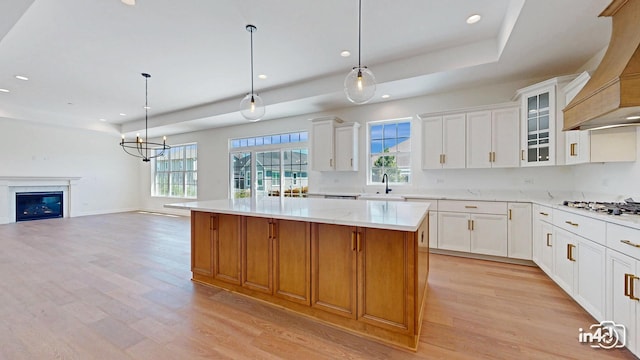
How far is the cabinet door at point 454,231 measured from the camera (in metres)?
3.83

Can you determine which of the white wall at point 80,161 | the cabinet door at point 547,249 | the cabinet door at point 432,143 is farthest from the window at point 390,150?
the white wall at point 80,161

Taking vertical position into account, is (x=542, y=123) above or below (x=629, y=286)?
above

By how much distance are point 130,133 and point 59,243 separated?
4817 millimetres

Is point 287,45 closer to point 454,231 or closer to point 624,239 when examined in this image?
point 454,231

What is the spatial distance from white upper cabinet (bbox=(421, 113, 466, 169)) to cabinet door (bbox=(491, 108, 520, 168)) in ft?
1.34

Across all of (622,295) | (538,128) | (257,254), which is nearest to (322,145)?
(257,254)

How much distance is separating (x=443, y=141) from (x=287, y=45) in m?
2.85

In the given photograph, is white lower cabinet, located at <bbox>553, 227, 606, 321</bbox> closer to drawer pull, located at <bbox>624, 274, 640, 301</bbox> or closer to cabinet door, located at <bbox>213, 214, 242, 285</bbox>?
drawer pull, located at <bbox>624, 274, 640, 301</bbox>

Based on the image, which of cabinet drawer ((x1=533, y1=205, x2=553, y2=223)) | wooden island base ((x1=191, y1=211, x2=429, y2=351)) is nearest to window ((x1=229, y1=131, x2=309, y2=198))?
wooden island base ((x1=191, y1=211, x2=429, y2=351))

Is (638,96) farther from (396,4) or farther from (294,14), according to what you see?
(294,14)

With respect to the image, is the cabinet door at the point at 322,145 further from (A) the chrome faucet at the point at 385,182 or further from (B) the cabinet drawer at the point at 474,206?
(B) the cabinet drawer at the point at 474,206

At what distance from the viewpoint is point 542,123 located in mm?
3438

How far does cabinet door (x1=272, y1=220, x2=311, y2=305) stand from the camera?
2.25 metres

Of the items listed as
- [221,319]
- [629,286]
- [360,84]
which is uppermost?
[360,84]
